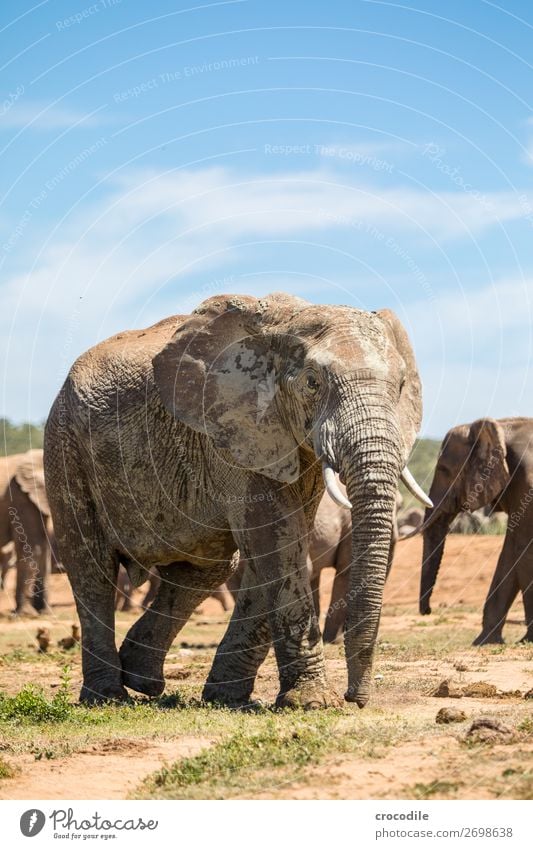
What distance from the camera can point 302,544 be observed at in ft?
38.9

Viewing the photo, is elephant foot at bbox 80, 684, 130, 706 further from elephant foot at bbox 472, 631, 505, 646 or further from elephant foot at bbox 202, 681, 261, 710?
elephant foot at bbox 472, 631, 505, 646

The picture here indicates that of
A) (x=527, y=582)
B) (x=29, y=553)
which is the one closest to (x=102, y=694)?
(x=527, y=582)

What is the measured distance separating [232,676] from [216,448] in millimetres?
1907

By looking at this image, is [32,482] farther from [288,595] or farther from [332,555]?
[288,595]

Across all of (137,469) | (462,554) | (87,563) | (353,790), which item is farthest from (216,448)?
(462,554)

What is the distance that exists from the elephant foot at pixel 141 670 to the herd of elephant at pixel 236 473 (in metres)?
0.01

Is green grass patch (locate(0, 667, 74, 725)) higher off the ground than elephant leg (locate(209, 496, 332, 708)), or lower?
lower

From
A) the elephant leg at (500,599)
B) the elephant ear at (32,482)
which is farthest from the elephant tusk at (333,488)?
the elephant ear at (32,482)

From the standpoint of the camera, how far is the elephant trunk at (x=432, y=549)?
2056cm

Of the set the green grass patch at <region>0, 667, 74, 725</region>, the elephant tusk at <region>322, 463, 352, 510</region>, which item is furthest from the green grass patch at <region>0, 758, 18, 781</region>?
the elephant tusk at <region>322, 463, 352, 510</region>

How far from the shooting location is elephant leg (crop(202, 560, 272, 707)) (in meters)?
12.5

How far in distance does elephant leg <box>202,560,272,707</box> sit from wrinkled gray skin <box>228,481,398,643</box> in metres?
7.97

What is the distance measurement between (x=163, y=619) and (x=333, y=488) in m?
3.78

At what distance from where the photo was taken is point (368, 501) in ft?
35.4
